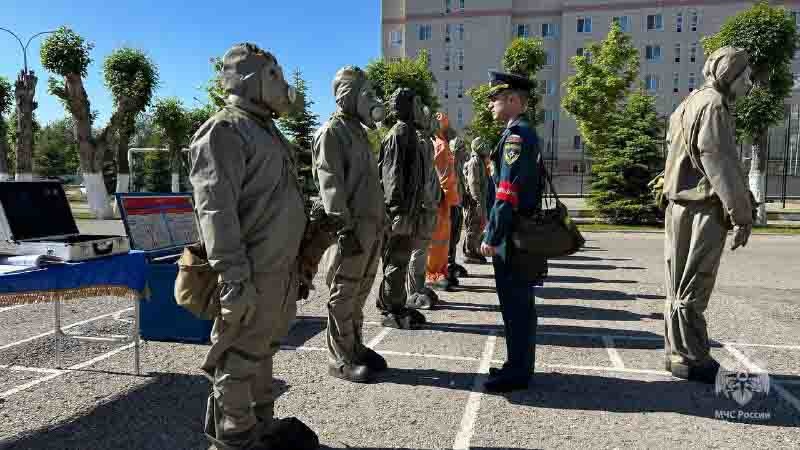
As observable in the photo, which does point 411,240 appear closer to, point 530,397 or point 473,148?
point 530,397

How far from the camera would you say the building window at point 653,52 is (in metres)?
49.0

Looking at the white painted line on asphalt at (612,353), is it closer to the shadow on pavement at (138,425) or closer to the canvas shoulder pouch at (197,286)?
the shadow on pavement at (138,425)

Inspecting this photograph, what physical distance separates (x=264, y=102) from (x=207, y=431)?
1784 millimetres

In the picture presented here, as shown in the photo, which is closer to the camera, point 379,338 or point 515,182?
point 515,182

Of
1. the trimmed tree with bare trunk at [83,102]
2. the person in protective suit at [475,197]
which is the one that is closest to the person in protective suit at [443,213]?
the person in protective suit at [475,197]

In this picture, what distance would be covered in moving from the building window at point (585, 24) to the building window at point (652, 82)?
689cm

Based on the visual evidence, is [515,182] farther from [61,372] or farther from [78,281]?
[61,372]

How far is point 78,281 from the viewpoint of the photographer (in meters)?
3.59

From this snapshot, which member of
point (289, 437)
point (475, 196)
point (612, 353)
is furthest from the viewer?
point (475, 196)

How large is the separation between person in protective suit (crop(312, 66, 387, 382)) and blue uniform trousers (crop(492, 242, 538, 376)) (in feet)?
3.25

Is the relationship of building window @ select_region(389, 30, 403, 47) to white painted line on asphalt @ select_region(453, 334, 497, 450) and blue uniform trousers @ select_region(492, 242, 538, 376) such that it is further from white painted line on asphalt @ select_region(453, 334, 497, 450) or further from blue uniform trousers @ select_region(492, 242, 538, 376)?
blue uniform trousers @ select_region(492, 242, 538, 376)

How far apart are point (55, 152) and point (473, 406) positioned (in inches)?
3024

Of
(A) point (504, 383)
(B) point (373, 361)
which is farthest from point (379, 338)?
(A) point (504, 383)

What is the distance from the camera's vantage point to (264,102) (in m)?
2.81
